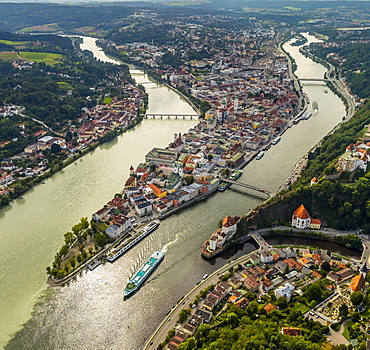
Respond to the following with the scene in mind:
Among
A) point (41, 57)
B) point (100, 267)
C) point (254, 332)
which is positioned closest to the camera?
point (254, 332)

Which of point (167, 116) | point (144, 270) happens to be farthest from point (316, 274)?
point (167, 116)

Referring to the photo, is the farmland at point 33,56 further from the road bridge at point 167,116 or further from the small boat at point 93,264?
the small boat at point 93,264

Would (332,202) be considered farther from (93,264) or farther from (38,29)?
(38,29)

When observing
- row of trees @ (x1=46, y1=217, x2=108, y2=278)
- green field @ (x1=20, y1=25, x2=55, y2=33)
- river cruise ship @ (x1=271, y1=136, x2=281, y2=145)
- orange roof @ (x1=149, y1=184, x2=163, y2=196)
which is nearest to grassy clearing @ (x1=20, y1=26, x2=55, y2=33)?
green field @ (x1=20, y1=25, x2=55, y2=33)

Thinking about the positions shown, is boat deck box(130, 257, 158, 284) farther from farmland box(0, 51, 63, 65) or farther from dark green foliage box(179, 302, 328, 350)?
farmland box(0, 51, 63, 65)

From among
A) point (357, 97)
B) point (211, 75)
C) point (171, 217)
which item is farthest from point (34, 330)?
point (211, 75)

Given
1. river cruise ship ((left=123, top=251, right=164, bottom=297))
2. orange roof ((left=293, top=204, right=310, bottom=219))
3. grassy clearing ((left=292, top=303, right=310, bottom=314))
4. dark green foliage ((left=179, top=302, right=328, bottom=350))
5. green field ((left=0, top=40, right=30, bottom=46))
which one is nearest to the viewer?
dark green foliage ((left=179, top=302, right=328, bottom=350))

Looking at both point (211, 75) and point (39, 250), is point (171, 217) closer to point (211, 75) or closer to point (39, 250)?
point (39, 250)
